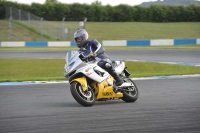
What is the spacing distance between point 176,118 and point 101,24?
48.2 metres

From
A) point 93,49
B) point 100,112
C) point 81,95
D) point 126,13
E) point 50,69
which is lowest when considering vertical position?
point 50,69

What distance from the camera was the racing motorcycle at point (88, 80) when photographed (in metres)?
8.83

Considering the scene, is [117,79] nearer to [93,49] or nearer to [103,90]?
[103,90]

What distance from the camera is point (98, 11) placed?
195ft

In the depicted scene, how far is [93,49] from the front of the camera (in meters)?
9.31

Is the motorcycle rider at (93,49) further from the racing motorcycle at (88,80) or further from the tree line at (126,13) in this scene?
the tree line at (126,13)

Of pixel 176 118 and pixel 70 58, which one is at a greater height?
pixel 70 58

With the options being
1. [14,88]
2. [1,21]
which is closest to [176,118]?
[14,88]

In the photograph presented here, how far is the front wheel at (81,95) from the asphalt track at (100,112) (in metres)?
0.15

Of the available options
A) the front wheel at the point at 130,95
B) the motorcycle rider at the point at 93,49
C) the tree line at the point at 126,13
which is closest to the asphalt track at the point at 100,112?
the front wheel at the point at 130,95

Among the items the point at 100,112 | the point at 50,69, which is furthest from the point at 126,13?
the point at 100,112

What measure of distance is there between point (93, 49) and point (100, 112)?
5.09 feet

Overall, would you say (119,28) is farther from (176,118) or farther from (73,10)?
(176,118)

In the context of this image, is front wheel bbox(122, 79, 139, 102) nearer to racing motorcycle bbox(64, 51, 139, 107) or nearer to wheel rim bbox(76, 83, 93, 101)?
racing motorcycle bbox(64, 51, 139, 107)
